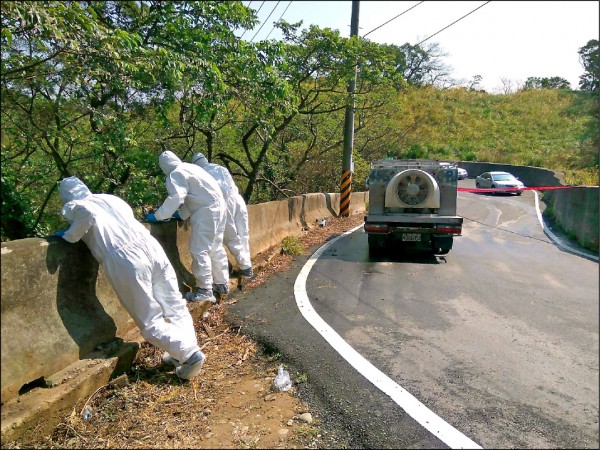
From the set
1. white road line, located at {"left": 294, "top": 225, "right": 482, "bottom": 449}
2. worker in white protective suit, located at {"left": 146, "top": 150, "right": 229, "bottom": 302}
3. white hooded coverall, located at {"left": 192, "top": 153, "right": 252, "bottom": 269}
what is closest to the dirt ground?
white road line, located at {"left": 294, "top": 225, "right": 482, "bottom": 449}

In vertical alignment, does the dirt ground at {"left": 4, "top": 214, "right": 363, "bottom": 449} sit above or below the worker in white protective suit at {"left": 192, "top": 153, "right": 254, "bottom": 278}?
below

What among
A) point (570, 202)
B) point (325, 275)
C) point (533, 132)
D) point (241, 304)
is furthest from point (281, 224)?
point (533, 132)

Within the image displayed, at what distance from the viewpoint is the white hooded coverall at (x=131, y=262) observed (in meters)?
3.88

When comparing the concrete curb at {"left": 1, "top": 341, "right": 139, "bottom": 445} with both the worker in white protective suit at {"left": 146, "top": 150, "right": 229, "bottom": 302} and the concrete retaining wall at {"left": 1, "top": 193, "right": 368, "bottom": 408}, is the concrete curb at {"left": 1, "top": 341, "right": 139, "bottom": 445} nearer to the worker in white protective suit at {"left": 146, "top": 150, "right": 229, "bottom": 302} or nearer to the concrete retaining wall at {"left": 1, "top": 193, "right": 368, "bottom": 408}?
the concrete retaining wall at {"left": 1, "top": 193, "right": 368, "bottom": 408}

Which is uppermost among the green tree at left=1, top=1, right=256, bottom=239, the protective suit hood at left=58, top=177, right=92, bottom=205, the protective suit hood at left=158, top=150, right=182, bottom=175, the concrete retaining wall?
the green tree at left=1, top=1, right=256, bottom=239

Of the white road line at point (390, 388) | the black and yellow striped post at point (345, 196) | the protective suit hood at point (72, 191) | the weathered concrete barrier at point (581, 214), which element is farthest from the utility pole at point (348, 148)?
the protective suit hood at point (72, 191)

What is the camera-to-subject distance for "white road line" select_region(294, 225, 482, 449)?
3.17 m

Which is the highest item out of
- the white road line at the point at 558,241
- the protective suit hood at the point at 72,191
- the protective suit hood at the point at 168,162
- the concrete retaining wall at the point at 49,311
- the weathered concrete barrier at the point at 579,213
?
the protective suit hood at the point at 168,162

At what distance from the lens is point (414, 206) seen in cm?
977

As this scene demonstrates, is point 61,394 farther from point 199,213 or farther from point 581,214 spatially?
point 581,214

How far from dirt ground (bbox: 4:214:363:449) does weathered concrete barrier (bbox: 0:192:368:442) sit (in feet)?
0.51

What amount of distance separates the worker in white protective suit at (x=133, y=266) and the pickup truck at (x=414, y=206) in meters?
6.07

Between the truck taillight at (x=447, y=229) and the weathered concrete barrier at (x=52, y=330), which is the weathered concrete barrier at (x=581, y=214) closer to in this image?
the truck taillight at (x=447, y=229)

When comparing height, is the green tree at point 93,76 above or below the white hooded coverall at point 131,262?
above
